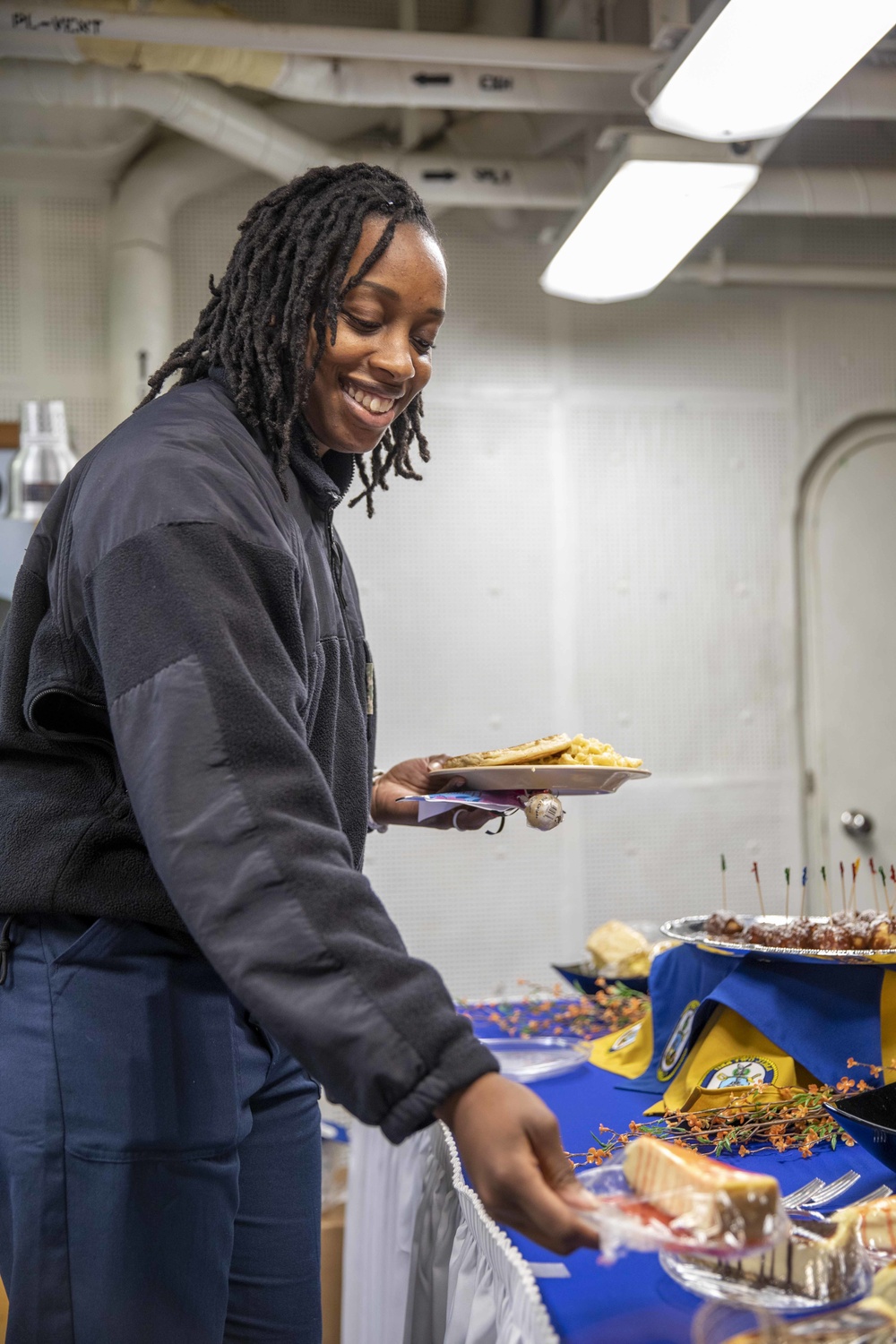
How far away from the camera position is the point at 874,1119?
122 centimetres

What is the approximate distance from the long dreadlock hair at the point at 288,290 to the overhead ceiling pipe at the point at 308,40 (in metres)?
1.84

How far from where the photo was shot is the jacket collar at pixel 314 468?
1293mm

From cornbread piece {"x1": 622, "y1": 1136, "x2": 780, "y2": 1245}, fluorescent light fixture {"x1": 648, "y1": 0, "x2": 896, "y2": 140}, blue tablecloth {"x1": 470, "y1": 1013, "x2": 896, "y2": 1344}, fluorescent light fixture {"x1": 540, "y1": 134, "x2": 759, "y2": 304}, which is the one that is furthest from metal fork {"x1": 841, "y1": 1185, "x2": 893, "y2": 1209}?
fluorescent light fixture {"x1": 540, "y1": 134, "x2": 759, "y2": 304}

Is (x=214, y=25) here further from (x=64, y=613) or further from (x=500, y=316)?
(x=64, y=613)

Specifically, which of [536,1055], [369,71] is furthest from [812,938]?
[369,71]

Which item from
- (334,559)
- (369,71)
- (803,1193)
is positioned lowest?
(803,1193)

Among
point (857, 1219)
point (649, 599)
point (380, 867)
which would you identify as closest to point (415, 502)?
point (649, 599)

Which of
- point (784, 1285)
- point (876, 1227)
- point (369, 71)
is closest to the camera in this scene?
point (784, 1285)

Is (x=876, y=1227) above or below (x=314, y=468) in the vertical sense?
below

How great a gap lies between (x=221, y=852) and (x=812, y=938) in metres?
1.05

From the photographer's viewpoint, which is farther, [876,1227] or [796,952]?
[796,952]

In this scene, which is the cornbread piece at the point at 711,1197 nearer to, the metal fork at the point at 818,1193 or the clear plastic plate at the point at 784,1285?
the clear plastic plate at the point at 784,1285

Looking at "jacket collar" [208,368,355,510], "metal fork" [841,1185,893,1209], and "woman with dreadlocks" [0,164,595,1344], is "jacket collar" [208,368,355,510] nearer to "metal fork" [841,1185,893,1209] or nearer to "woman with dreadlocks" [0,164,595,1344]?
"woman with dreadlocks" [0,164,595,1344]

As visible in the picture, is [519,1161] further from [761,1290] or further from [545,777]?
[545,777]
